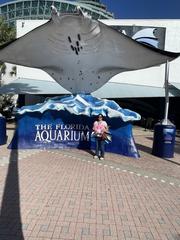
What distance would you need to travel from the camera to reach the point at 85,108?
39.3 feet

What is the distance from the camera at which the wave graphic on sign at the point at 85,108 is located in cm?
1137

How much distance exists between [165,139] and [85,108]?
3049 mm

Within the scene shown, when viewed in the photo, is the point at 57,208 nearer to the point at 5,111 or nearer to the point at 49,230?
the point at 49,230

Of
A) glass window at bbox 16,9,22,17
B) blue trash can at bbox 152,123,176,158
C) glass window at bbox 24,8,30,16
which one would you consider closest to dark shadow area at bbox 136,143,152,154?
blue trash can at bbox 152,123,176,158

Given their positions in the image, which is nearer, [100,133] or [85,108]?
[100,133]

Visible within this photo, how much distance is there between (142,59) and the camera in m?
12.1

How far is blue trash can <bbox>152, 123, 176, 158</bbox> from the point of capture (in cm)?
1144

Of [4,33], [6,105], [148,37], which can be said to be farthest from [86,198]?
[6,105]

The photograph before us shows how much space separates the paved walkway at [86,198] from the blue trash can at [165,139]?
123 centimetres

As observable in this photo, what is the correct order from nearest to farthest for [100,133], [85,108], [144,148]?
1. [100,133]
2. [85,108]
3. [144,148]

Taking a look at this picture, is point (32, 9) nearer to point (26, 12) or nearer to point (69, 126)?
point (26, 12)

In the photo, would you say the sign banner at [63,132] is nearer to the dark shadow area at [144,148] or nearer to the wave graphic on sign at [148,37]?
the dark shadow area at [144,148]

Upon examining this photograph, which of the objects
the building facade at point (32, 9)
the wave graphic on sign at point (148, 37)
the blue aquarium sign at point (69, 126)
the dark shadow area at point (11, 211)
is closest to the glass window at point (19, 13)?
the building facade at point (32, 9)

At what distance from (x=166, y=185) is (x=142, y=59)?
570 centimetres
